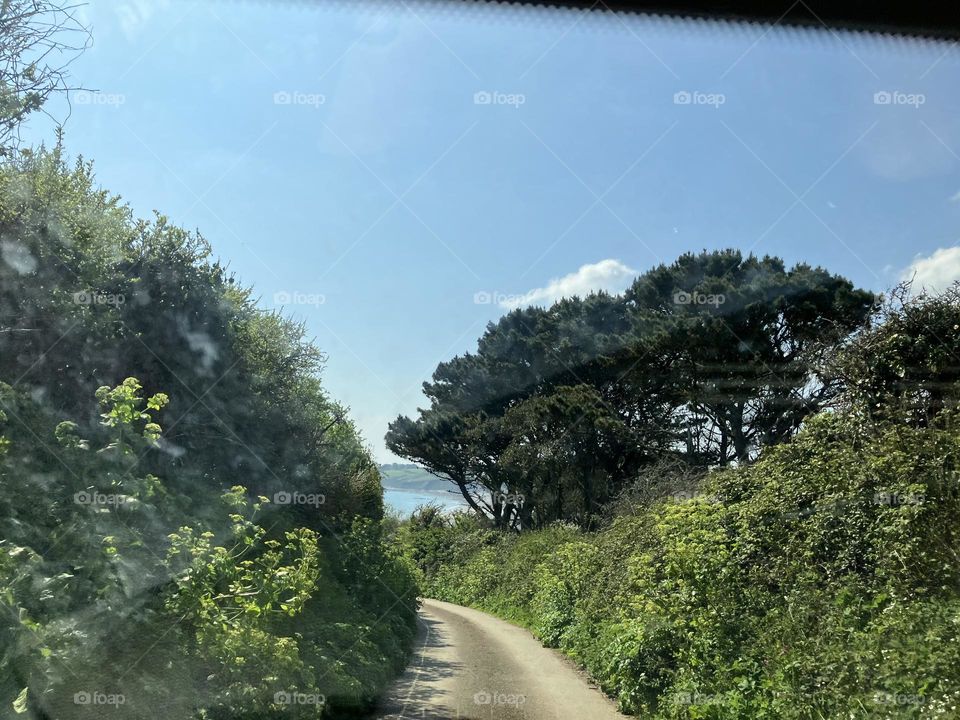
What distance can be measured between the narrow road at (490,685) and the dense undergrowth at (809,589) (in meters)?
0.65

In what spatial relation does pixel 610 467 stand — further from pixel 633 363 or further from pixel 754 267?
pixel 754 267

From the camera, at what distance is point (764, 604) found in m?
8.52

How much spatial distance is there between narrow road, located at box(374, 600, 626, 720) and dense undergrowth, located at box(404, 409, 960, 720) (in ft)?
2.12

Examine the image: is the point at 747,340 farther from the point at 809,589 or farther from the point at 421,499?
the point at 421,499

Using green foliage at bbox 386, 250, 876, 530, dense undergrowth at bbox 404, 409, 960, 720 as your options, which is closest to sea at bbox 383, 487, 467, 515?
green foliage at bbox 386, 250, 876, 530

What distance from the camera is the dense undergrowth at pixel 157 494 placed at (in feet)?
18.4

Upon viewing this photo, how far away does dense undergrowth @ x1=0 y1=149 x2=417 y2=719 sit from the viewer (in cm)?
560

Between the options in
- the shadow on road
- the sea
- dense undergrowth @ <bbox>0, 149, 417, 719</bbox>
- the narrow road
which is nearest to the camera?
dense undergrowth @ <bbox>0, 149, 417, 719</bbox>

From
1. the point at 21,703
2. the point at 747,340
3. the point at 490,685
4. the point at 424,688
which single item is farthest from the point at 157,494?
the point at 747,340

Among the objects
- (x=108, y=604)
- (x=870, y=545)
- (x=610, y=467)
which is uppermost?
(x=610, y=467)

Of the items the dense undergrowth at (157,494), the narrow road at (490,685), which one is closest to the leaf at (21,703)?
the dense undergrowth at (157,494)

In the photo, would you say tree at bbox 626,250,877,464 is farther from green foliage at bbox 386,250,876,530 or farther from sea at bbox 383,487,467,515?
sea at bbox 383,487,467,515

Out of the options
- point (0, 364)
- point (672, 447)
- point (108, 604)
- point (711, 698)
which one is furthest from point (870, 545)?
point (672, 447)

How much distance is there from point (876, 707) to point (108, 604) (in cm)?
583
